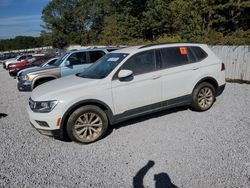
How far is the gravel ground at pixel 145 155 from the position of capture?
148 inches

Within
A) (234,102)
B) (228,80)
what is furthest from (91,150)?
(228,80)

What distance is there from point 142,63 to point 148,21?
25458mm

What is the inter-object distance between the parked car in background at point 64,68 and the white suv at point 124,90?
12.8 ft

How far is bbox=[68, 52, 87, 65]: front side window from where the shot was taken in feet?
32.5

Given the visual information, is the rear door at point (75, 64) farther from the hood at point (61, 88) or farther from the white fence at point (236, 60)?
the white fence at point (236, 60)

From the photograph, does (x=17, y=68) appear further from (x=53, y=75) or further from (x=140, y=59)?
(x=140, y=59)

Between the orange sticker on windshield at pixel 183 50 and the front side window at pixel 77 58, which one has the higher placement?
the orange sticker on windshield at pixel 183 50

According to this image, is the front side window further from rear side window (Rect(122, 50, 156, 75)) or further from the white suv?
rear side window (Rect(122, 50, 156, 75))

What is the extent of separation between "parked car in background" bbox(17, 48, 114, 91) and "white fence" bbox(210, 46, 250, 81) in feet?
17.6

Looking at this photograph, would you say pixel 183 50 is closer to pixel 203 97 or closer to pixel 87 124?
pixel 203 97

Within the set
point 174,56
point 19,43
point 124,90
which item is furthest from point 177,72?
point 19,43

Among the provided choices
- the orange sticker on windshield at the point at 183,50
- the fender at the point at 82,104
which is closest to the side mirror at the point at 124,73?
the fender at the point at 82,104

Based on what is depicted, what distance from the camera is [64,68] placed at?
978 cm

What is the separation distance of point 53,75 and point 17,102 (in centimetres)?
160
